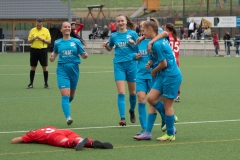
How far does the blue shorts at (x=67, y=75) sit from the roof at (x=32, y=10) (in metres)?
39.2

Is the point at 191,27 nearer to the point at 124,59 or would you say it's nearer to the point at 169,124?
the point at 124,59

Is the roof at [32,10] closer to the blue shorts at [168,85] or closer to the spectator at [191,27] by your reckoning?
the spectator at [191,27]

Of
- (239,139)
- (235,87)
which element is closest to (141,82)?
(239,139)

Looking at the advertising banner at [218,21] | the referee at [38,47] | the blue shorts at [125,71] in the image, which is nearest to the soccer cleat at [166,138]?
the blue shorts at [125,71]

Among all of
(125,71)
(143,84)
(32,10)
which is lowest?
(143,84)

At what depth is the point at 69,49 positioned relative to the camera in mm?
12297

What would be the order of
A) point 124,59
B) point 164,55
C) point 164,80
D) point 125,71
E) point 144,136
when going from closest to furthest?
Result: point 164,55
point 164,80
point 144,136
point 124,59
point 125,71

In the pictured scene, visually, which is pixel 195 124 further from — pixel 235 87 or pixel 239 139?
pixel 235 87

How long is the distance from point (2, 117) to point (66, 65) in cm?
190

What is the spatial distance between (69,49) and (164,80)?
115 inches

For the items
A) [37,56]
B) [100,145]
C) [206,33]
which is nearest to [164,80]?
[100,145]

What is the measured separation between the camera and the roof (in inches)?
2020

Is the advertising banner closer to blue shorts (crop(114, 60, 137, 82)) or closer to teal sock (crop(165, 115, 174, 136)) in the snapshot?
blue shorts (crop(114, 60, 137, 82))

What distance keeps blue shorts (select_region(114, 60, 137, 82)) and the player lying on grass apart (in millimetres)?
2701
